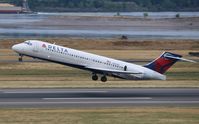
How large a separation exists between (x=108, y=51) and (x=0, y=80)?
36.6 meters

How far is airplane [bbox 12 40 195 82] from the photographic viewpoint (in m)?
60.7

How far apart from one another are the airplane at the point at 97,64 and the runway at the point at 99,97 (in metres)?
1.63

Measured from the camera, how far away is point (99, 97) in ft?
180

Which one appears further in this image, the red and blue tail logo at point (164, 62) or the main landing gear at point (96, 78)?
the main landing gear at point (96, 78)

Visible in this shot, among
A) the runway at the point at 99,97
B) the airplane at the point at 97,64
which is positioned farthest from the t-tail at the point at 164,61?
the runway at the point at 99,97

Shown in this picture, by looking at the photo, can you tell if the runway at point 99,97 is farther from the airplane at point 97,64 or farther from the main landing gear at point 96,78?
the main landing gear at point 96,78

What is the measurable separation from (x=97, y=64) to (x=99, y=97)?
31.8ft

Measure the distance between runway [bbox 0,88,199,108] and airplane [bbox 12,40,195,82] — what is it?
1.63 m

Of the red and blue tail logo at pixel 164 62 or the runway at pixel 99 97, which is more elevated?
the red and blue tail logo at pixel 164 62

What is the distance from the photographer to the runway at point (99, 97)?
51.2 meters

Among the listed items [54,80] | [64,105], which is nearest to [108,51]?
[54,80]

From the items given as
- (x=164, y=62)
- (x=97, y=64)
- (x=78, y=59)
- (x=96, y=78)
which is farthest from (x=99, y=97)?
(x=96, y=78)

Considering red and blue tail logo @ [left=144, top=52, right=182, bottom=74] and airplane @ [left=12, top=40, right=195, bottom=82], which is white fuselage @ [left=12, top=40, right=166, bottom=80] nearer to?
airplane @ [left=12, top=40, right=195, bottom=82]

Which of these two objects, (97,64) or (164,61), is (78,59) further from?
(164,61)
